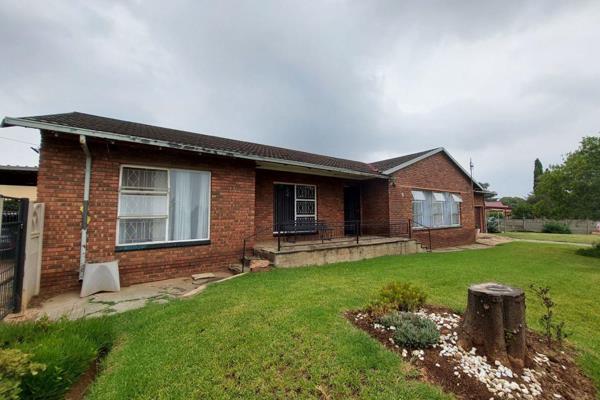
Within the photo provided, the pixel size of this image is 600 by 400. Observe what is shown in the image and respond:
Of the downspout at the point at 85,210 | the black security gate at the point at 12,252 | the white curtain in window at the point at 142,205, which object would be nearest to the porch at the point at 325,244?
the white curtain in window at the point at 142,205

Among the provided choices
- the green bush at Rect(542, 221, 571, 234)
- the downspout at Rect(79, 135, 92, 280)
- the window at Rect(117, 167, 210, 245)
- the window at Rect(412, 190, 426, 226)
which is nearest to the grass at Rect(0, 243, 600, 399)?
the window at Rect(117, 167, 210, 245)

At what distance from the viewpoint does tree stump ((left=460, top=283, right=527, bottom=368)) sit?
265cm

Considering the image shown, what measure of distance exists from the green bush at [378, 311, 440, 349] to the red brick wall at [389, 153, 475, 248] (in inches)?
346

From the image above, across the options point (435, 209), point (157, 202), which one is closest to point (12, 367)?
point (157, 202)

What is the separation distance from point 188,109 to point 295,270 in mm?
10846

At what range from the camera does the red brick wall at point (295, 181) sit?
9.88 meters

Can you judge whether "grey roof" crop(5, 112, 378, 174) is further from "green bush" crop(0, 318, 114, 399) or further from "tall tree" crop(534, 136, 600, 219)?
"tall tree" crop(534, 136, 600, 219)

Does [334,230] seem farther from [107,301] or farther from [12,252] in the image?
[12,252]

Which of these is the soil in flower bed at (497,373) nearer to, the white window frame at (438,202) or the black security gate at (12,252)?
the black security gate at (12,252)

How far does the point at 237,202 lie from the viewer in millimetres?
7676

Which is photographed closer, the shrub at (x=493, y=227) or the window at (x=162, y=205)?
the window at (x=162, y=205)

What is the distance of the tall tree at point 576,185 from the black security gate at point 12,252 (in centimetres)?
1903

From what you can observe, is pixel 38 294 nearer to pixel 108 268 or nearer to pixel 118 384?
pixel 108 268

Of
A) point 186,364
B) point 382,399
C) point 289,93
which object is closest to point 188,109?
point 289,93
